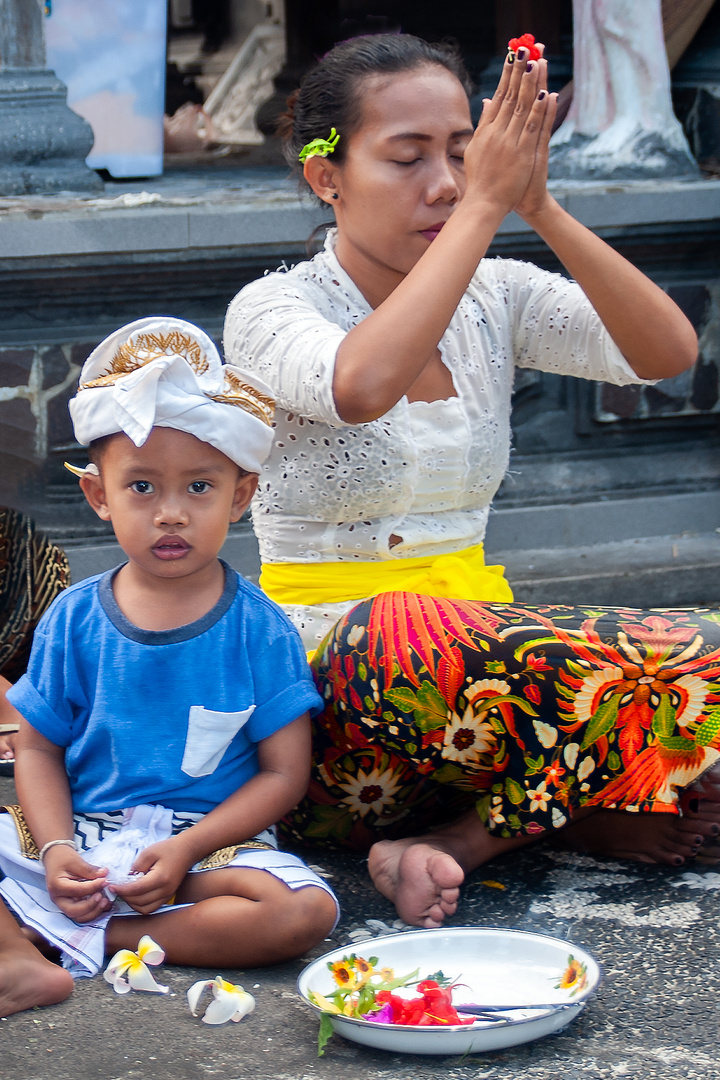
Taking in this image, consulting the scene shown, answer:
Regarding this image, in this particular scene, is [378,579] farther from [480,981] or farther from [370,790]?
[480,981]

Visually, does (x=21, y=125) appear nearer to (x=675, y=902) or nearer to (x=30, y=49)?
(x=30, y=49)

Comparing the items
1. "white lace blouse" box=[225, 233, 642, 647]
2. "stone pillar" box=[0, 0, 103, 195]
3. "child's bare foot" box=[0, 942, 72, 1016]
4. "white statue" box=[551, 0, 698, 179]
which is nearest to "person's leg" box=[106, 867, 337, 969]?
"child's bare foot" box=[0, 942, 72, 1016]

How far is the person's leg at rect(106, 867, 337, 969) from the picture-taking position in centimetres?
180

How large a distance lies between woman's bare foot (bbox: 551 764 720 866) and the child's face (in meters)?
0.83

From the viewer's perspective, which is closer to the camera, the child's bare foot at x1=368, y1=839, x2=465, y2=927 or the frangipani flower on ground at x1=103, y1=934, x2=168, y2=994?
the frangipani flower on ground at x1=103, y1=934, x2=168, y2=994

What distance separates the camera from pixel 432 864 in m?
1.95

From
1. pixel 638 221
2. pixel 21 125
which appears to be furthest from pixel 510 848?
pixel 21 125

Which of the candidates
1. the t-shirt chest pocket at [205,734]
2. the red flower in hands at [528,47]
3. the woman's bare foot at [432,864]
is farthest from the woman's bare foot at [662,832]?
the red flower in hands at [528,47]

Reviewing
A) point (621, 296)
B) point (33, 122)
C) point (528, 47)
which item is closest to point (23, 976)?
point (621, 296)

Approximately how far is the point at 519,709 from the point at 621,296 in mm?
717

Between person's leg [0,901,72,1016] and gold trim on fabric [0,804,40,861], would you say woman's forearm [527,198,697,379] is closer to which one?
gold trim on fabric [0,804,40,861]

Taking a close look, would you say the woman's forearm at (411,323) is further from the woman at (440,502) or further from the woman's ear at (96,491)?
the woman's ear at (96,491)

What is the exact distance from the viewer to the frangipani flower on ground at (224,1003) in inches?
66.4

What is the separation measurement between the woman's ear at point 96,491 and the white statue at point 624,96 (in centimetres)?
288
